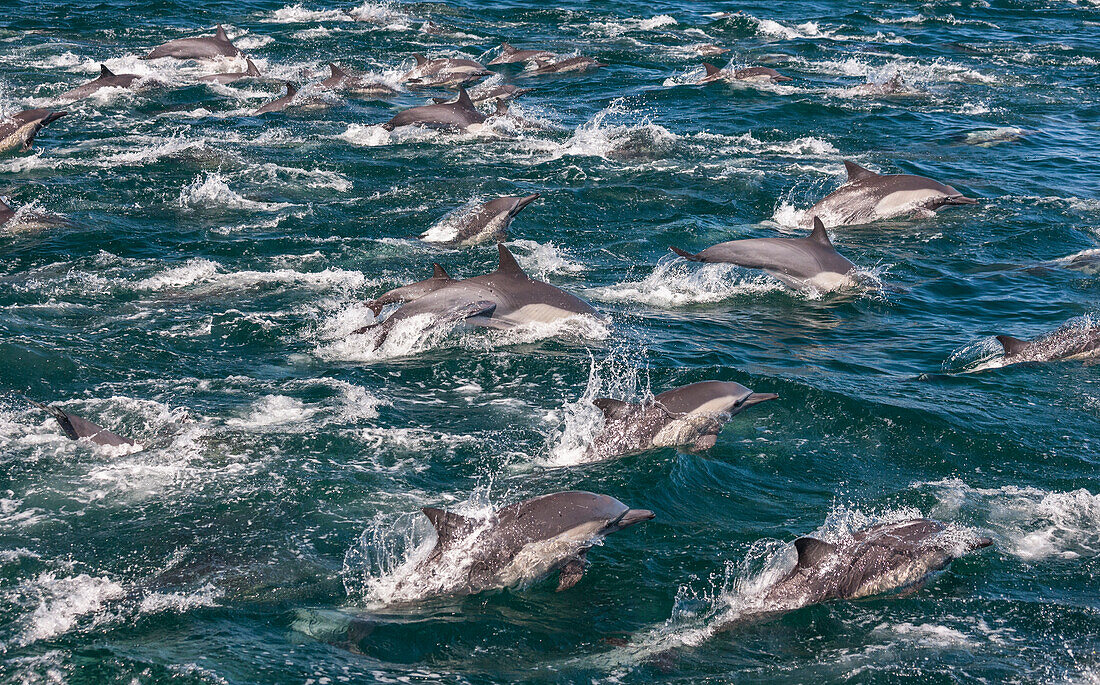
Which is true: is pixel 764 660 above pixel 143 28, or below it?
below

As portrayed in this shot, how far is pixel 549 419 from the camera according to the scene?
1259 cm

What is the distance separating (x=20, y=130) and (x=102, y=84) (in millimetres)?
5396

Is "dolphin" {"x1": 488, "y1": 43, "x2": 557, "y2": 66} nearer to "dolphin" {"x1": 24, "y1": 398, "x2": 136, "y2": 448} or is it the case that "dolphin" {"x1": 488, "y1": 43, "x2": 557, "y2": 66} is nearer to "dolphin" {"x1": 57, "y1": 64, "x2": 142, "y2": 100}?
"dolphin" {"x1": 57, "y1": 64, "x2": 142, "y2": 100}

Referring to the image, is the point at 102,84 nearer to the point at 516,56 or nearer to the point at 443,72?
the point at 443,72

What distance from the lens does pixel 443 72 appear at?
101ft

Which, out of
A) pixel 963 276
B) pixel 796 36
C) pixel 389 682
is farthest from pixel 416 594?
pixel 796 36

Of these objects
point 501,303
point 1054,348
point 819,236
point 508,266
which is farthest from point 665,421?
point 819,236

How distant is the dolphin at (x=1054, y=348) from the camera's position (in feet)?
47.3

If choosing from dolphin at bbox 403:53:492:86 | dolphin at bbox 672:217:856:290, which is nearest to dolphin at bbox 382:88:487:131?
dolphin at bbox 403:53:492:86

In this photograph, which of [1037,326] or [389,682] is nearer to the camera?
[389,682]

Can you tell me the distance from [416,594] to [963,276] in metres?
12.1

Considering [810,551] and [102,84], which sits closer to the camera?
[810,551]

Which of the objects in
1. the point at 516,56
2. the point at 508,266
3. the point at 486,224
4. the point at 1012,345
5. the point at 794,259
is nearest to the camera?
the point at 1012,345

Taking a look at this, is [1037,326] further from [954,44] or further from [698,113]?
[954,44]
